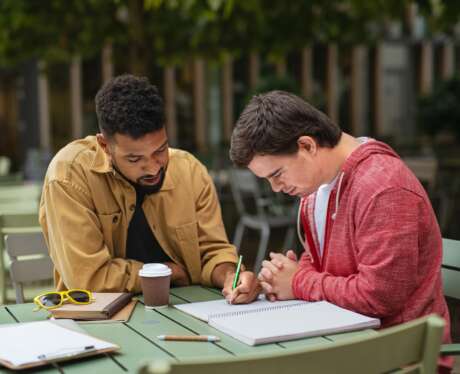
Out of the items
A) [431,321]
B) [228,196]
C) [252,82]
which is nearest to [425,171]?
[228,196]

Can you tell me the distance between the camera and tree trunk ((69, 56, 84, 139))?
16.8 metres

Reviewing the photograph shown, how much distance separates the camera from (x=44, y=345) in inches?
70.8

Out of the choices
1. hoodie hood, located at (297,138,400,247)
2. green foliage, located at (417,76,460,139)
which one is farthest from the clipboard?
green foliage, located at (417,76,460,139)

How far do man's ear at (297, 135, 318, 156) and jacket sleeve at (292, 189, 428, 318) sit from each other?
255 mm

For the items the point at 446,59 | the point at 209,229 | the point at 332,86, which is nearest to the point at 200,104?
the point at 332,86

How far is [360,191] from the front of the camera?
2.18 m

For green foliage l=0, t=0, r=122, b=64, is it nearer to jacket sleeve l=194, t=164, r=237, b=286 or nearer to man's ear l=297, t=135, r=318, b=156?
jacket sleeve l=194, t=164, r=237, b=286

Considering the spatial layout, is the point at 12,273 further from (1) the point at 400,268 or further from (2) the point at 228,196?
(2) the point at 228,196

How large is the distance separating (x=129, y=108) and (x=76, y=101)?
14891 millimetres

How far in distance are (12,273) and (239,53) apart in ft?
19.7

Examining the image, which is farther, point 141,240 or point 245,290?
point 141,240

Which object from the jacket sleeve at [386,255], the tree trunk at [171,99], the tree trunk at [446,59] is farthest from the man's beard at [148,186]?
the tree trunk at [446,59]

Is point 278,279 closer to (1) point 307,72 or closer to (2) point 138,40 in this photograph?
(2) point 138,40

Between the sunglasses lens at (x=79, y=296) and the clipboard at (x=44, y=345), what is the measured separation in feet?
0.75
